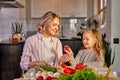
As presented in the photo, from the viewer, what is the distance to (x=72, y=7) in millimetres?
6609

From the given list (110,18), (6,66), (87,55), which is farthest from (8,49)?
(87,55)

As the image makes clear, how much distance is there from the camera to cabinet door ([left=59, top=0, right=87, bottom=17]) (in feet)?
21.7

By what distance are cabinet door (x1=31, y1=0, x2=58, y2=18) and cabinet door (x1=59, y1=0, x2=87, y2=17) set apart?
0.14 metres

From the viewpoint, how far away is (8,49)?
4566 millimetres

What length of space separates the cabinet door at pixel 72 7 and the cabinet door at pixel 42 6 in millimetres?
136

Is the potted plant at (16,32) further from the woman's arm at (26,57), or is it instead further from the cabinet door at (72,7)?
the woman's arm at (26,57)

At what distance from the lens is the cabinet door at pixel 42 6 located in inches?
260

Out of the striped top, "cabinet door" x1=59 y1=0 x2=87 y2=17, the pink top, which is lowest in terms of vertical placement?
the striped top

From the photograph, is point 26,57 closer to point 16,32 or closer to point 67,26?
point 16,32

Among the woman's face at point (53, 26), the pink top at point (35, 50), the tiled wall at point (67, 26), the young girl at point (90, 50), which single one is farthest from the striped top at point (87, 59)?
the tiled wall at point (67, 26)

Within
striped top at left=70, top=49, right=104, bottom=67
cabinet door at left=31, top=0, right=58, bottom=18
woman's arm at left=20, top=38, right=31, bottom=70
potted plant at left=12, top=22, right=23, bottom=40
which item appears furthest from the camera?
cabinet door at left=31, top=0, right=58, bottom=18

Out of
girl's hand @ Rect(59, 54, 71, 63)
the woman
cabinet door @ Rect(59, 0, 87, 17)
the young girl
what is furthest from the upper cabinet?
girl's hand @ Rect(59, 54, 71, 63)

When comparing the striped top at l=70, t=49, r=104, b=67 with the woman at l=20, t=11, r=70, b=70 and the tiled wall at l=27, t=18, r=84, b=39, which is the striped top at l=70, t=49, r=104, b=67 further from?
the tiled wall at l=27, t=18, r=84, b=39

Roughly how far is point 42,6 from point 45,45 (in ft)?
14.3
